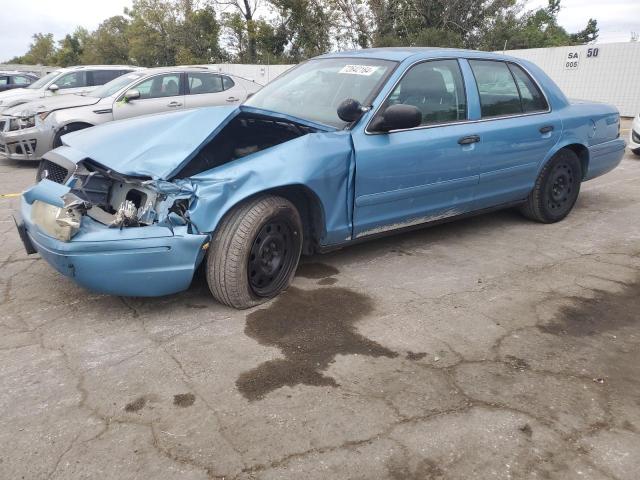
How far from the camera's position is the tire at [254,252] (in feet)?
10.9

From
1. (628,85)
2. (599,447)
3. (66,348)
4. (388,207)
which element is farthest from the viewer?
(628,85)

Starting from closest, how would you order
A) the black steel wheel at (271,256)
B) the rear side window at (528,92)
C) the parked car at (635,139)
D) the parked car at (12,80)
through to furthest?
the black steel wheel at (271,256)
the rear side window at (528,92)
the parked car at (635,139)
the parked car at (12,80)

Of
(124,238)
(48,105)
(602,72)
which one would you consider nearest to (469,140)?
(124,238)

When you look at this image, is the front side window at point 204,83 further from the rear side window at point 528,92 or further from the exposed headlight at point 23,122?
the rear side window at point 528,92

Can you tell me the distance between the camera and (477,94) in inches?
180

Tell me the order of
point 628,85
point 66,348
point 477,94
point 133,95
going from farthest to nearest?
point 628,85
point 133,95
point 477,94
point 66,348

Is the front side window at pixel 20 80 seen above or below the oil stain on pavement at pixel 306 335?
above

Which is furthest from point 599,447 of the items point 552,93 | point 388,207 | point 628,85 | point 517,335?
point 628,85

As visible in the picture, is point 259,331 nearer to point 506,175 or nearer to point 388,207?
point 388,207

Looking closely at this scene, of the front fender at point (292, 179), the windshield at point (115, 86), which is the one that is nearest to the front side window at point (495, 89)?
the front fender at point (292, 179)

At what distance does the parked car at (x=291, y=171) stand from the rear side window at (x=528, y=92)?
0.01 meters

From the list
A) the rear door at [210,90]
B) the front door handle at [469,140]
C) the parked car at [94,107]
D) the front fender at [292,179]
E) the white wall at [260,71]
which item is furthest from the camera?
A: the white wall at [260,71]

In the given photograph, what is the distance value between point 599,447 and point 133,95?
26.9 ft

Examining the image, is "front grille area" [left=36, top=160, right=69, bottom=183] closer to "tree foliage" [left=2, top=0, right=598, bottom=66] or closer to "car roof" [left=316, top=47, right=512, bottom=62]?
"car roof" [left=316, top=47, right=512, bottom=62]
